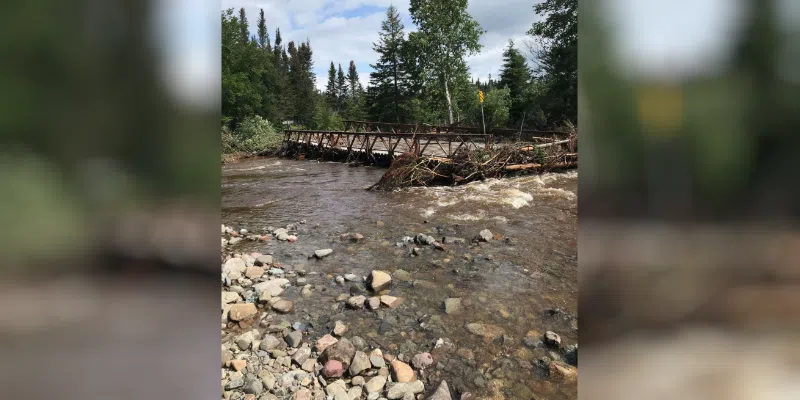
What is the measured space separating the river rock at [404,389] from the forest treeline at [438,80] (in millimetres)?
21551

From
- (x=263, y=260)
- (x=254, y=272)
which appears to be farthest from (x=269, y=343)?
(x=263, y=260)

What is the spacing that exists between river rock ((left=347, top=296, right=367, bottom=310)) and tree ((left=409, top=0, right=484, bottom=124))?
26939mm

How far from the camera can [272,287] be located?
4.69m

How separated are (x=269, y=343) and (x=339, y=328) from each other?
2.15 feet

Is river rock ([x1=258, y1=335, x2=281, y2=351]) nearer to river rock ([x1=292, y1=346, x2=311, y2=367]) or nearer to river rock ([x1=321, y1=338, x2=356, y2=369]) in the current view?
river rock ([x1=292, y1=346, x2=311, y2=367])

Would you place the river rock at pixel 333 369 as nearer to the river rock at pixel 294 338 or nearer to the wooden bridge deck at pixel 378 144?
the river rock at pixel 294 338

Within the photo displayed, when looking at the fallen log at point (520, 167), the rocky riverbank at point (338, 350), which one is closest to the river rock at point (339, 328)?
the rocky riverbank at point (338, 350)

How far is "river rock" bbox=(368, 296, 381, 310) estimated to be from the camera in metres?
4.19

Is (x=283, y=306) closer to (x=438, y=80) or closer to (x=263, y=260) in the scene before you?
(x=263, y=260)

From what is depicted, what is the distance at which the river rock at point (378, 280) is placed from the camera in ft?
15.3
